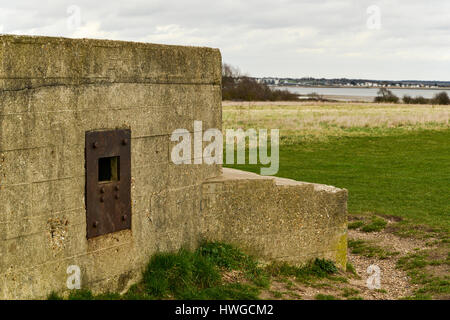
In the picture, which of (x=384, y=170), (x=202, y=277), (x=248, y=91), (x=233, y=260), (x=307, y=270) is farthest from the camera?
(x=248, y=91)

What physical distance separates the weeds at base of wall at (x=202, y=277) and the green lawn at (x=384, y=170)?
486cm

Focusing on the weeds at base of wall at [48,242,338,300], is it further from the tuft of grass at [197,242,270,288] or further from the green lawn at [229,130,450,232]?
the green lawn at [229,130,450,232]

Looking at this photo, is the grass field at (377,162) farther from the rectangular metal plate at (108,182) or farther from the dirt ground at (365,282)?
the rectangular metal plate at (108,182)

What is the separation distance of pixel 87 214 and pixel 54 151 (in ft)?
2.38

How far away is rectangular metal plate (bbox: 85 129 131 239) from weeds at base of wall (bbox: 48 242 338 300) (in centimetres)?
63

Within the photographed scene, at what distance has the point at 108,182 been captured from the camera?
558 centimetres

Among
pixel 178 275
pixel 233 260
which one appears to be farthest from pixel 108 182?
pixel 233 260

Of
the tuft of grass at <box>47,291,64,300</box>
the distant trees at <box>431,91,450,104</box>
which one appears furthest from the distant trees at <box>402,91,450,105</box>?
the tuft of grass at <box>47,291,64,300</box>

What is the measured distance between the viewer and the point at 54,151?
4.98 meters

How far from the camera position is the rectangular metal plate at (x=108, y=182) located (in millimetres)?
5352

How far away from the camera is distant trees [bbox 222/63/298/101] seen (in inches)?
2859

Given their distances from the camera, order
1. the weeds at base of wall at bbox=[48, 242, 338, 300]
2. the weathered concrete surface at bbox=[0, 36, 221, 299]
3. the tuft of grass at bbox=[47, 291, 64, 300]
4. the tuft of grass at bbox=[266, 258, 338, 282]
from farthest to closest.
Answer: the tuft of grass at bbox=[266, 258, 338, 282] < the weeds at base of wall at bbox=[48, 242, 338, 300] < the tuft of grass at bbox=[47, 291, 64, 300] < the weathered concrete surface at bbox=[0, 36, 221, 299]

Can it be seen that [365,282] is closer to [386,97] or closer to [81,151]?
[81,151]

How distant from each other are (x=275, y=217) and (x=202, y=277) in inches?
63.5
